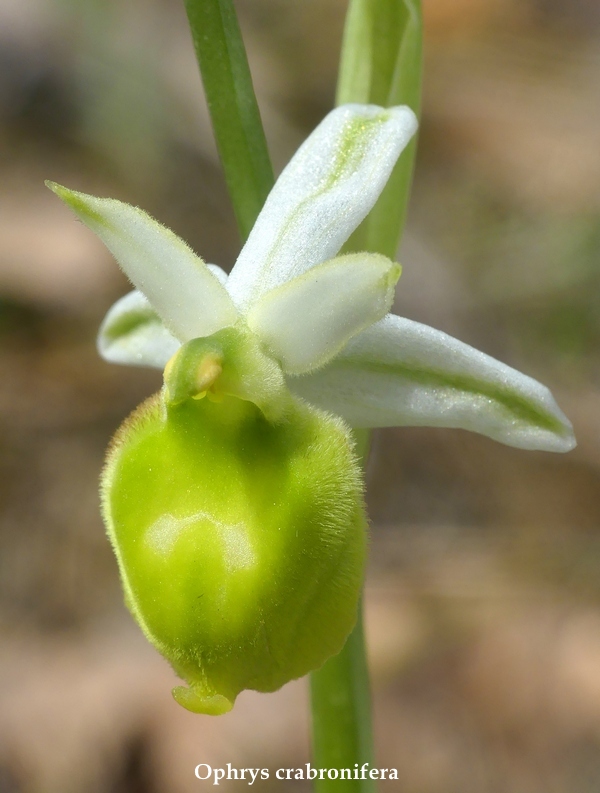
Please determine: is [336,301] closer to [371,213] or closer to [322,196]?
[322,196]

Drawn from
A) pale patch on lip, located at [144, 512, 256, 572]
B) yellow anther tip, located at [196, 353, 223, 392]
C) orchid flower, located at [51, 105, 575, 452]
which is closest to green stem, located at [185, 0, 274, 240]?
orchid flower, located at [51, 105, 575, 452]

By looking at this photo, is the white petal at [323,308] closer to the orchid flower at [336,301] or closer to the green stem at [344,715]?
the orchid flower at [336,301]

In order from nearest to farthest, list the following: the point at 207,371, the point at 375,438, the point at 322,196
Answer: the point at 207,371 < the point at 322,196 < the point at 375,438

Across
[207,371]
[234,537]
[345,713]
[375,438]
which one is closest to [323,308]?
[207,371]

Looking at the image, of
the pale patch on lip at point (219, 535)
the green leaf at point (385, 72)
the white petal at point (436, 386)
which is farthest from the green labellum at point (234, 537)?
the green leaf at point (385, 72)

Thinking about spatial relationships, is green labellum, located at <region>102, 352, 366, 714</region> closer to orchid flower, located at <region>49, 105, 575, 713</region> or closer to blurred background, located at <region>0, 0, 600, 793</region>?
orchid flower, located at <region>49, 105, 575, 713</region>

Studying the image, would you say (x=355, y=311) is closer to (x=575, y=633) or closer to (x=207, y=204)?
(x=575, y=633)

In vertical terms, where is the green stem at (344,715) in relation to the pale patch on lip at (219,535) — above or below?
below

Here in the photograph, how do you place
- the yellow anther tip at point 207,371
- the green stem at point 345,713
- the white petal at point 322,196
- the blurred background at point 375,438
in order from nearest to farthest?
the yellow anther tip at point 207,371 < the white petal at point 322,196 < the green stem at point 345,713 < the blurred background at point 375,438
